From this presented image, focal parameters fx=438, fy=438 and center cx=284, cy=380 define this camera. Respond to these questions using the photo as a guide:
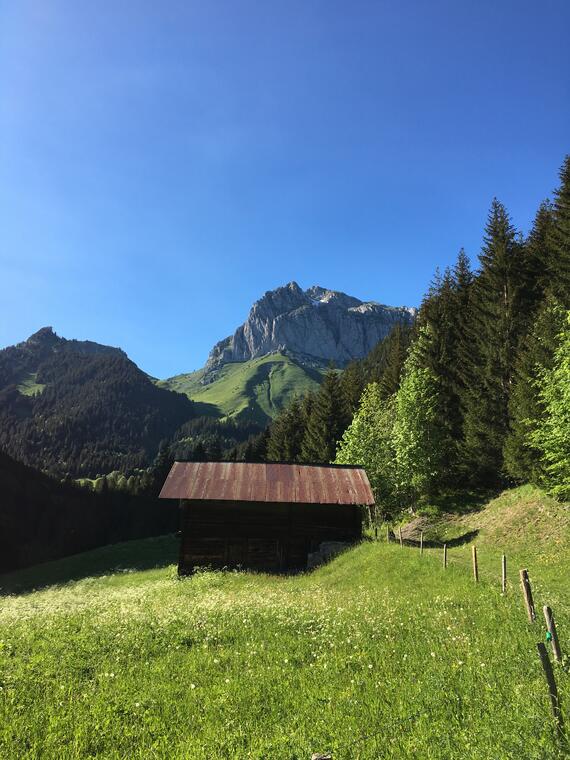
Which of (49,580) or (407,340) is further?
(407,340)

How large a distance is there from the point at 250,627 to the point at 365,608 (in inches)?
154

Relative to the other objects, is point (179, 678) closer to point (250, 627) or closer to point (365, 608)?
point (250, 627)

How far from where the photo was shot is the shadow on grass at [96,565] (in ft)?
126

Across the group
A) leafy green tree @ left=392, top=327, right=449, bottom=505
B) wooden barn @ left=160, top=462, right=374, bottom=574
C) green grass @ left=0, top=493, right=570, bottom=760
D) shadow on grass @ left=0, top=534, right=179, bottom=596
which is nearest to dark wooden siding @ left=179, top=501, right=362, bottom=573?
wooden barn @ left=160, top=462, right=374, bottom=574

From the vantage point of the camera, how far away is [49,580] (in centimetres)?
3959

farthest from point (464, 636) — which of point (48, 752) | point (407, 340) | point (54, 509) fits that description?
point (54, 509)

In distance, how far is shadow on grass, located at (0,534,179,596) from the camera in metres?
38.5

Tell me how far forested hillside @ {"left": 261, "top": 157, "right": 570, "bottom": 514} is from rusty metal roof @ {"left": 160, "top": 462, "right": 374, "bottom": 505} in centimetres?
984

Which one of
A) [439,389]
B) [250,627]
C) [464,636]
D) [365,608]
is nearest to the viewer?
[464,636]

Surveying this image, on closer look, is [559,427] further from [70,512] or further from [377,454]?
[70,512]

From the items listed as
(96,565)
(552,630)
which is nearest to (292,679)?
(552,630)

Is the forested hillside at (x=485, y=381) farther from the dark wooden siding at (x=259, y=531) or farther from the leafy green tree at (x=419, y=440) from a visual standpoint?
the dark wooden siding at (x=259, y=531)

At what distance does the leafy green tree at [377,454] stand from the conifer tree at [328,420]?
49.3ft

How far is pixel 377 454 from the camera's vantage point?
44.5m
